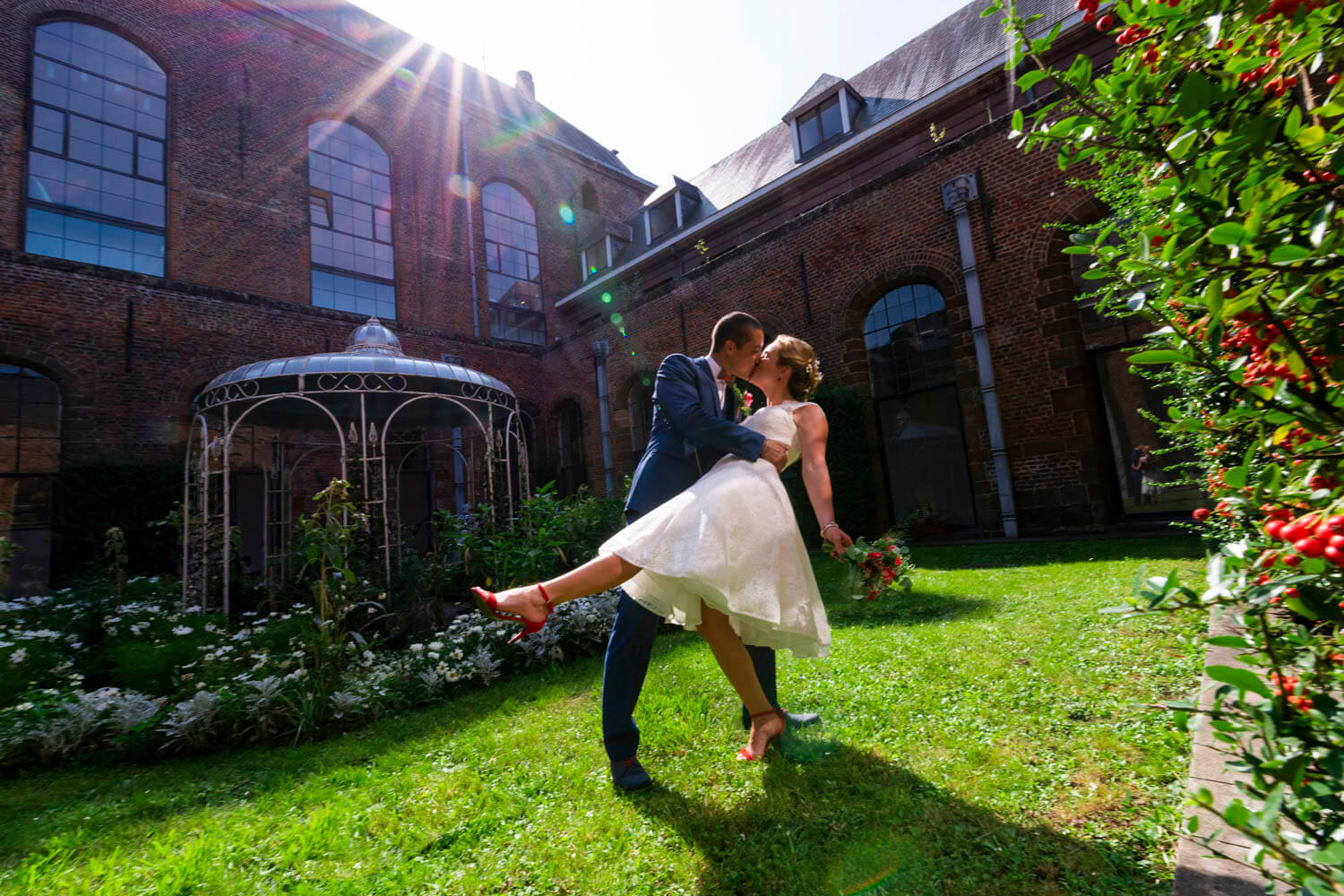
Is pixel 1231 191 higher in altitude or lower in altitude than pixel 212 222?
lower

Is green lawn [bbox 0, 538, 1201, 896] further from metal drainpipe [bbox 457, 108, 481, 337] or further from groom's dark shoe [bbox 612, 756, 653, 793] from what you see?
metal drainpipe [bbox 457, 108, 481, 337]

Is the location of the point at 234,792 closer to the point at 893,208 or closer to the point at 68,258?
the point at 893,208

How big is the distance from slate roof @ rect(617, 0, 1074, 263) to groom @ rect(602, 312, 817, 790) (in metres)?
12.0

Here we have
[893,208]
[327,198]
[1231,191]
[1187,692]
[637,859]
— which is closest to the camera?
[1231,191]

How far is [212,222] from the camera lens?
39.3 feet

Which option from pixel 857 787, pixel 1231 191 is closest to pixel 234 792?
pixel 857 787

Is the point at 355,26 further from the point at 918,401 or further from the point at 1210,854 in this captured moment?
the point at 1210,854

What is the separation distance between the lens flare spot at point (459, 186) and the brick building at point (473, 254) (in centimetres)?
6

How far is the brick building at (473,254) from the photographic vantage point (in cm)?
864

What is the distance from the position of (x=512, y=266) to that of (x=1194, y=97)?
60.3 ft

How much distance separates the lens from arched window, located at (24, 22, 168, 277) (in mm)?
10578

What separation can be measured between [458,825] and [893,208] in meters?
10.3

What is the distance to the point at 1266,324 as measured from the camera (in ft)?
2.88

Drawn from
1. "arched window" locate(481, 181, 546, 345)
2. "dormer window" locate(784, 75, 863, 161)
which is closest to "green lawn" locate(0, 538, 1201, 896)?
"dormer window" locate(784, 75, 863, 161)
